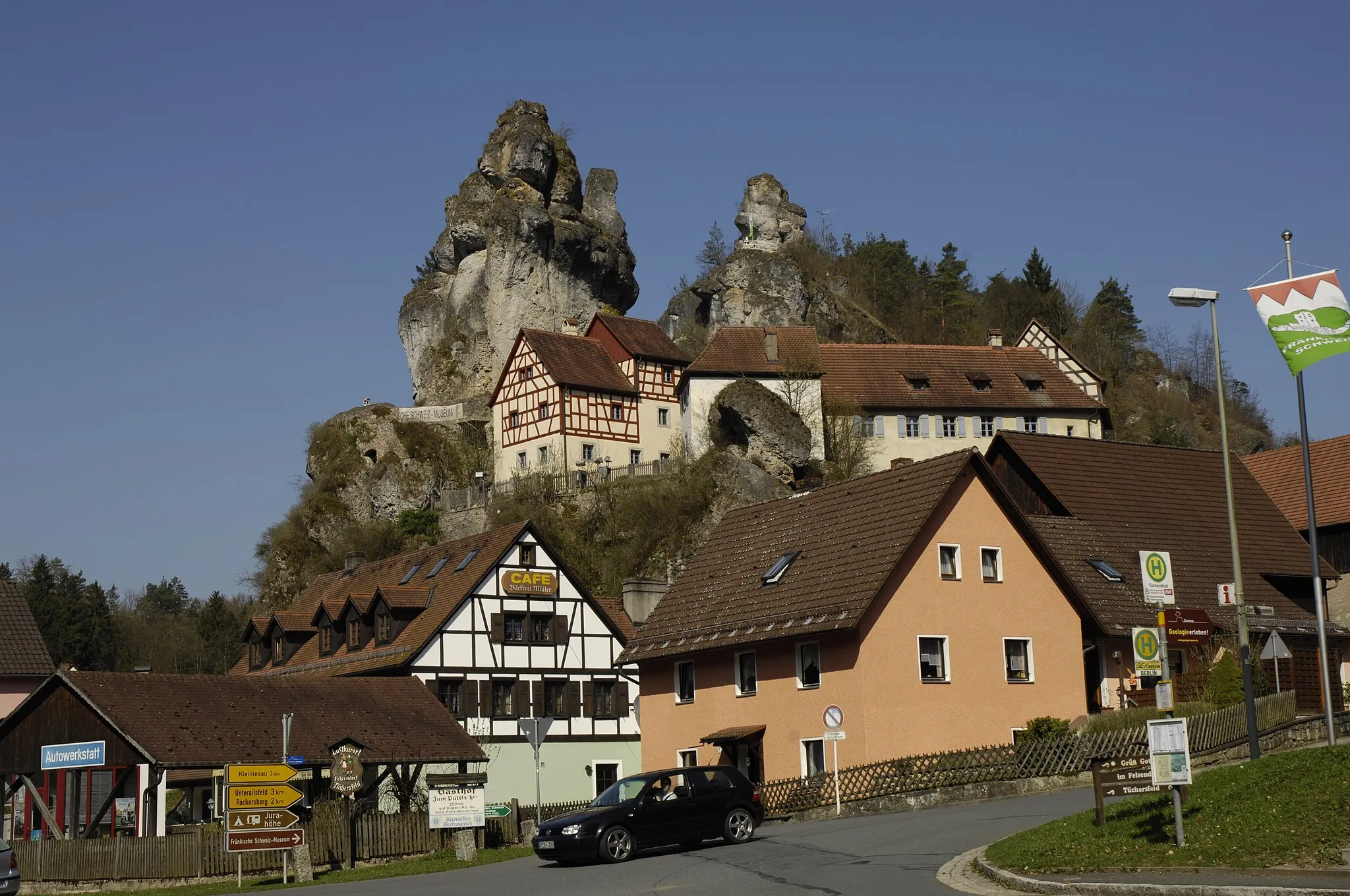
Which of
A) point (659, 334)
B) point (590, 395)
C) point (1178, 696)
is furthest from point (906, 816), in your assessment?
point (659, 334)

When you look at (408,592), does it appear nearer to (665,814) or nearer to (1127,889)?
(665,814)

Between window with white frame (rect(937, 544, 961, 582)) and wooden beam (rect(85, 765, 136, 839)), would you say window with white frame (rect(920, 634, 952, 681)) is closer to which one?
window with white frame (rect(937, 544, 961, 582))

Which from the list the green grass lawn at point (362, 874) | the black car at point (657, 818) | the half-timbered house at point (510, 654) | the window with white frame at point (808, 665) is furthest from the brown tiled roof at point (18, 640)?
the black car at point (657, 818)

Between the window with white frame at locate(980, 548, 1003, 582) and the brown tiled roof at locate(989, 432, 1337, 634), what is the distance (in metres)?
2.71

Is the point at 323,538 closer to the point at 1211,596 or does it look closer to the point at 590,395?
the point at 590,395

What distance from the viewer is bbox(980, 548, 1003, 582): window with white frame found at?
3744 centimetres

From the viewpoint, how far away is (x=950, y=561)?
121 feet

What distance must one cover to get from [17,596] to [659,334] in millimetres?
43102

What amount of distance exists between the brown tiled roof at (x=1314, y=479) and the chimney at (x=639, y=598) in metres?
22.2

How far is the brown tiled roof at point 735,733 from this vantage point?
1437 inches

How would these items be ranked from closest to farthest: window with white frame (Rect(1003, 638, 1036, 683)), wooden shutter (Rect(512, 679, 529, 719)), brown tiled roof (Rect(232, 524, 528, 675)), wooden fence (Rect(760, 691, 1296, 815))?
wooden fence (Rect(760, 691, 1296, 815)), window with white frame (Rect(1003, 638, 1036, 683)), brown tiled roof (Rect(232, 524, 528, 675)), wooden shutter (Rect(512, 679, 529, 719))

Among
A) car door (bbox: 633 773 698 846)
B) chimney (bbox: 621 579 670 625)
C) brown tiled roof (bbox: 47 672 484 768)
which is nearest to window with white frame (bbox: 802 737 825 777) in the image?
brown tiled roof (bbox: 47 672 484 768)

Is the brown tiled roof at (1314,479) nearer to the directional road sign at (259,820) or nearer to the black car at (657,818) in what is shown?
the black car at (657,818)

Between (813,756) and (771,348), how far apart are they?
150 ft
